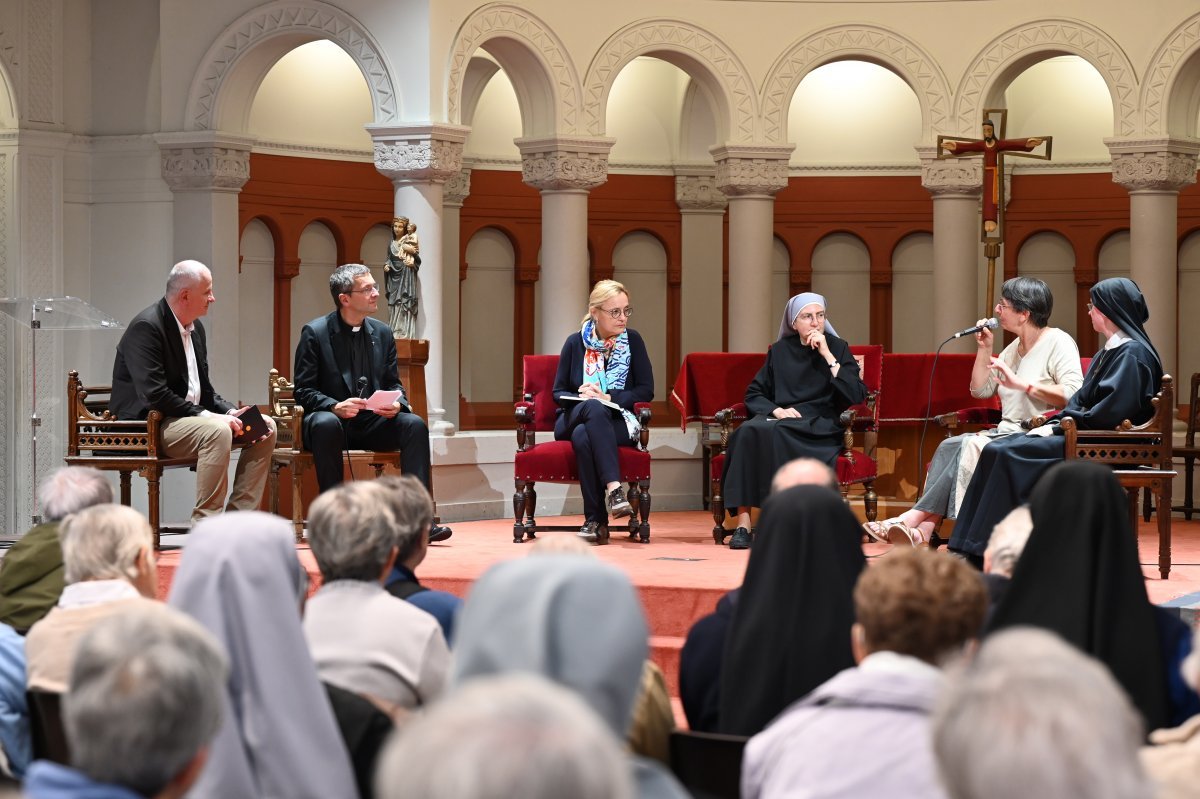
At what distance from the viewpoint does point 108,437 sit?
7.17 m

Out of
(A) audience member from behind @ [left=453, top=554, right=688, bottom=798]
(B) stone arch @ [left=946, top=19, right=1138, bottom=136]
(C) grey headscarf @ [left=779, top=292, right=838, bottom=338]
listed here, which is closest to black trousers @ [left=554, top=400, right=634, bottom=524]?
(C) grey headscarf @ [left=779, top=292, right=838, bottom=338]

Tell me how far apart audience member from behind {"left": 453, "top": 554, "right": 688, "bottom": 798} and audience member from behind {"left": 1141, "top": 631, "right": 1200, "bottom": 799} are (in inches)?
32.2

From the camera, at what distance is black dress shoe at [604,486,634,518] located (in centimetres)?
768

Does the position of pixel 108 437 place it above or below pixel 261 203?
below

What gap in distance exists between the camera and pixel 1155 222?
10125mm

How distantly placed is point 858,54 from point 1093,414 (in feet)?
15.1

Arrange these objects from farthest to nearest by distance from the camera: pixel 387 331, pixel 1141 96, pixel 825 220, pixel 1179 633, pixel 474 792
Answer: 1. pixel 825 220
2. pixel 1141 96
3. pixel 387 331
4. pixel 1179 633
5. pixel 474 792

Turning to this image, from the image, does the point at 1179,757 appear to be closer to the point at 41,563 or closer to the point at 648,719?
the point at 648,719

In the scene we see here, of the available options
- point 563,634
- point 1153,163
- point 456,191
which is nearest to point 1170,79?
point 1153,163

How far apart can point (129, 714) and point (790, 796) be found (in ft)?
3.44

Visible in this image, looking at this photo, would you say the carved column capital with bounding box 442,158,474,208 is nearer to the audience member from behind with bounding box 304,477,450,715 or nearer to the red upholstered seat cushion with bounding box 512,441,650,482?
the red upholstered seat cushion with bounding box 512,441,650,482

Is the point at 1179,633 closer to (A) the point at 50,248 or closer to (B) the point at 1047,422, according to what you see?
(B) the point at 1047,422

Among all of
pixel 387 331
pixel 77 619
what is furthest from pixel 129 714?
pixel 387 331

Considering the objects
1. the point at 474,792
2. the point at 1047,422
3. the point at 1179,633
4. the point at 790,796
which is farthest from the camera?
the point at 1047,422
